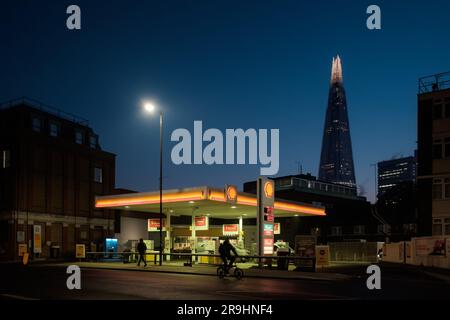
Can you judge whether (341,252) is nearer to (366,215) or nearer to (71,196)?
(71,196)

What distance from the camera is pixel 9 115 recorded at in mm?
55344

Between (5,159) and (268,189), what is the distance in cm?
3034

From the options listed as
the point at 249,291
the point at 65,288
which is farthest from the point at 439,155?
the point at 65,288

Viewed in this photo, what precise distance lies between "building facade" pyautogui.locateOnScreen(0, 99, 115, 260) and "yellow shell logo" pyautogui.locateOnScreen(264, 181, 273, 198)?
2353cm

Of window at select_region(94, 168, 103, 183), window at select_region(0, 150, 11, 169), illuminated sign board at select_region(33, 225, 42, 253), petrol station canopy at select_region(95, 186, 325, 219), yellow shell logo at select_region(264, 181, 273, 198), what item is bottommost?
illuminated sign board at select_region(33, 225, 42, 253)

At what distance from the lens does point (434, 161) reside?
4256 cm

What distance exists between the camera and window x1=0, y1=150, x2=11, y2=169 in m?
52.1

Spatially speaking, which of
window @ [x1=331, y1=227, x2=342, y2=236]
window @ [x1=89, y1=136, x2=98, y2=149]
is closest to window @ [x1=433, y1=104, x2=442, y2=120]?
window @ [x1=89, y1=136, x2=98, y2=149]

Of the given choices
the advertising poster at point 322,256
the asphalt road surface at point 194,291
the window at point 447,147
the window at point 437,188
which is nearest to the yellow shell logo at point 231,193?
the advertising poster at point 322,256

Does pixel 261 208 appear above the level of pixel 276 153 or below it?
below

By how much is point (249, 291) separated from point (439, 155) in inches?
1156

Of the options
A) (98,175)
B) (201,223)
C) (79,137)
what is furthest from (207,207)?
(79,137)

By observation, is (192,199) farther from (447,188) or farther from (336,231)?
(336,231)

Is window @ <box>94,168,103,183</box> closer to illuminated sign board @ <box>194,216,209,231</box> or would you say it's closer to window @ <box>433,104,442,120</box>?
illuminated sign board @ <box>194,216,209,231</box>
